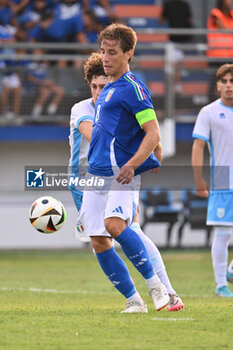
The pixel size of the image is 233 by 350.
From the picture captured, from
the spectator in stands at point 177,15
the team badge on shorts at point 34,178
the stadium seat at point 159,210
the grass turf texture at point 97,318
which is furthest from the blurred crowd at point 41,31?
the team badge on shorts at point 34,178

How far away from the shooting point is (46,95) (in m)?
16.8

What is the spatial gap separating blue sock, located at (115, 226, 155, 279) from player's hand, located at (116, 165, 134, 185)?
456mm

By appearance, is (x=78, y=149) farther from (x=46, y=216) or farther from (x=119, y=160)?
(x=119, y=160)

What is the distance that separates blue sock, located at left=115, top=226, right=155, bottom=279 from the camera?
6.53m

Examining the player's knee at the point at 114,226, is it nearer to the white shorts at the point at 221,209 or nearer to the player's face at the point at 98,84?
the player's face at the point at 98,84

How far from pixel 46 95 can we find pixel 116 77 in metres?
10.2

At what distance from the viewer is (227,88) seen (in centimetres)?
941

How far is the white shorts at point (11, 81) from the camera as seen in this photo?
16.7 m

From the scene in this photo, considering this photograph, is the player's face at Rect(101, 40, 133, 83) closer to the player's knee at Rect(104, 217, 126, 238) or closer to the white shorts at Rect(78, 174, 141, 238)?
the white shorts at Rect(78, 174, 141, 238)

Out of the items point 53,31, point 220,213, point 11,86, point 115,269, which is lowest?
point 220,213

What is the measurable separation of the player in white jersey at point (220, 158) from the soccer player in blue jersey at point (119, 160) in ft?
8.78

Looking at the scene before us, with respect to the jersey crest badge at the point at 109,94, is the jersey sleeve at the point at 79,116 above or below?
below

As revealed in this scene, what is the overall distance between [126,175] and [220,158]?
11.1 feet

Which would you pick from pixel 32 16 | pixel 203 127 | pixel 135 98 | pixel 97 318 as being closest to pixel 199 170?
pixel 203 127
